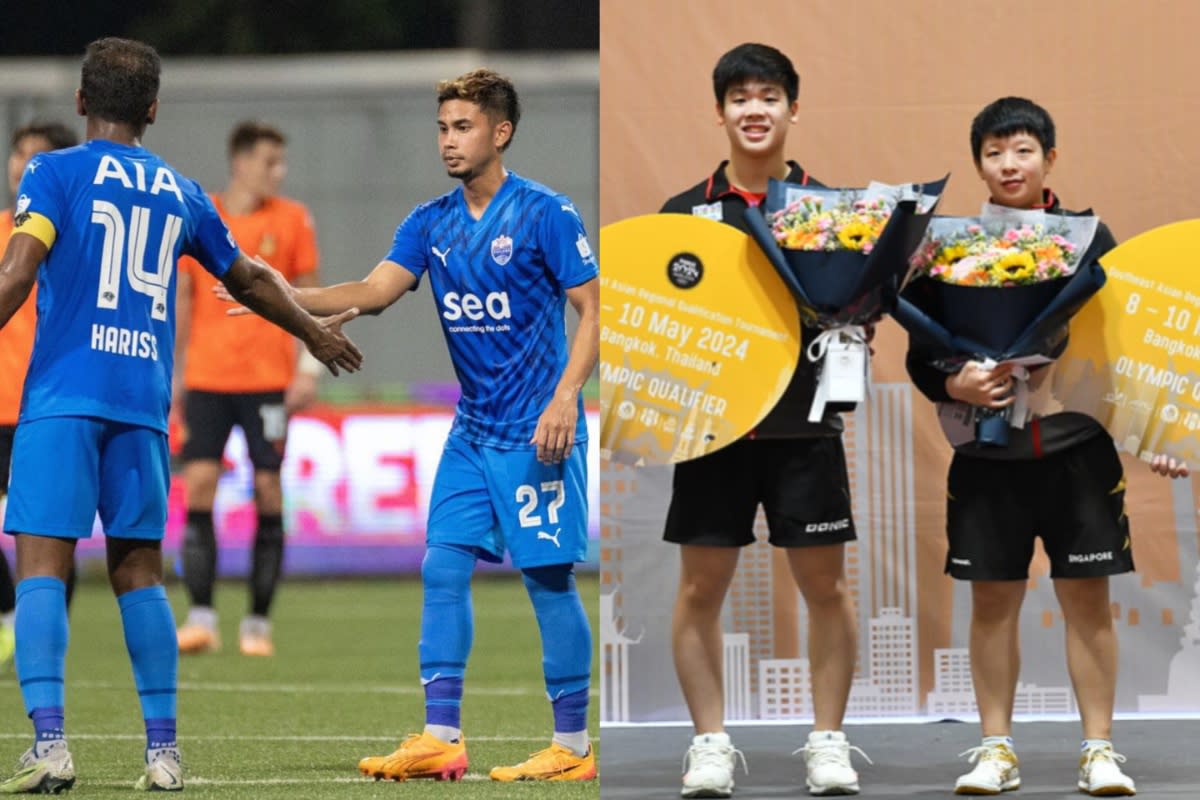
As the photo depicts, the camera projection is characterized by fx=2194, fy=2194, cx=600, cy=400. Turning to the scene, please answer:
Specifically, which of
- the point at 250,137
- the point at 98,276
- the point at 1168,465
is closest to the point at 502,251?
the point at 98,276

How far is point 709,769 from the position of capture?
5.33 m

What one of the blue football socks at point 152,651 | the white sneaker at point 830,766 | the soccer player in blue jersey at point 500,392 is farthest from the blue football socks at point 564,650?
the blue football socks at point 152,651

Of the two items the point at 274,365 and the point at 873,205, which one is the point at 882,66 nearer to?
the point at 873,205

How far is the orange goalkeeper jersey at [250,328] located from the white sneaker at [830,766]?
480 centimetres

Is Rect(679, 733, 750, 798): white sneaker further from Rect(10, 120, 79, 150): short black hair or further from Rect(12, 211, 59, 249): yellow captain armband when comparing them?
Rect(10, 120, 79, 150): short black hair

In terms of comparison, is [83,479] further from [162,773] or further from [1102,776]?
[1102,776]

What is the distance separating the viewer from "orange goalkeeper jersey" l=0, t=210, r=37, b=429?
8.23 meters

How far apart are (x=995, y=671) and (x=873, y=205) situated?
47.8 inches

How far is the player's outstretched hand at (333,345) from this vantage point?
5508 mm

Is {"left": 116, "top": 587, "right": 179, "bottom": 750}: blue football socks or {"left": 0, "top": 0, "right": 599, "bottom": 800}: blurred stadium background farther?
{"left": 0, "top": 0, "right": 599, "bottom": 800}: blurred stadium background

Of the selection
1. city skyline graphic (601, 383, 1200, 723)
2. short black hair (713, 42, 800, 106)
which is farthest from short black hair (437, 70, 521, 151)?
city skyline graphic (601, 383, 1200, 723)

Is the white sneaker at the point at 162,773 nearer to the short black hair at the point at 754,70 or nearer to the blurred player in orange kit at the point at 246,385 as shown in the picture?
the short black hair at the point at 754,70

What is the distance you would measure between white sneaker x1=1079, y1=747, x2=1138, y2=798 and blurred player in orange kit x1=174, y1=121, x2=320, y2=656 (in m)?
4.90

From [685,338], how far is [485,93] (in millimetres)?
826
